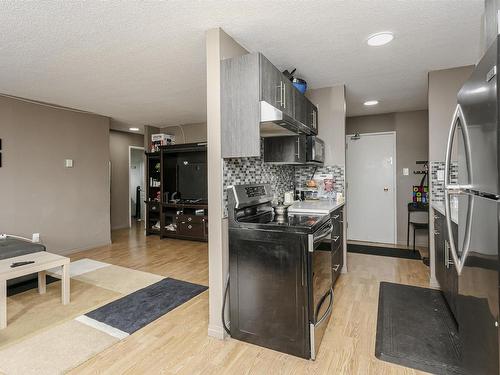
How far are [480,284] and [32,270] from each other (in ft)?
10.4

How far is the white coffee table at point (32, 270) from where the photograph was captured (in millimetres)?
2213

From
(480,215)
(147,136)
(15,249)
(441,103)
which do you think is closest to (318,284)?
(480,215)

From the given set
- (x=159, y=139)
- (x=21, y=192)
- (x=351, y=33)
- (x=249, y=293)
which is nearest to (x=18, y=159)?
(x=21, y=192)

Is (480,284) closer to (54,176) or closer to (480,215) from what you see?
(480,215)

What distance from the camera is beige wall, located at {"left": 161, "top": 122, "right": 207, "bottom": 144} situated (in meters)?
6.00

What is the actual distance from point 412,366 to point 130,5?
3.02 meters

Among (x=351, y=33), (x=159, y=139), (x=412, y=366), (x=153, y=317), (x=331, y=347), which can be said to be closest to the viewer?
(x=412, y=366)

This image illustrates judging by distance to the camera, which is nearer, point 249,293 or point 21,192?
point 249,293

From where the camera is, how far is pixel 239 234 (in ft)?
6.67

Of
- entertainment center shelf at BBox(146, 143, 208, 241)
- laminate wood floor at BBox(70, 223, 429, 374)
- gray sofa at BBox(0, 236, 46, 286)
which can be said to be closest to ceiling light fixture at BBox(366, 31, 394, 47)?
laminate wood floor at BBox(70, 223, 429, 374)

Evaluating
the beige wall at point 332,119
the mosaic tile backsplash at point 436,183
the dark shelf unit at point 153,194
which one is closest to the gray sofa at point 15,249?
the dark shelf unit at point 153,194

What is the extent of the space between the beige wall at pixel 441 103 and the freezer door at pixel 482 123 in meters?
2.11

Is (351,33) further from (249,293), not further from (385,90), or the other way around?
(249,293)

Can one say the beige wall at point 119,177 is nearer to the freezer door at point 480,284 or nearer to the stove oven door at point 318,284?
the stove oven door at point 318,284
